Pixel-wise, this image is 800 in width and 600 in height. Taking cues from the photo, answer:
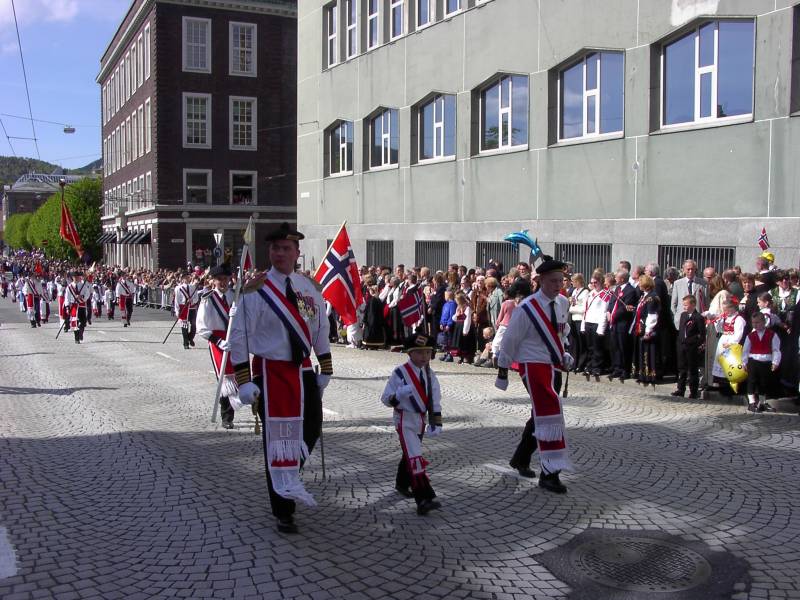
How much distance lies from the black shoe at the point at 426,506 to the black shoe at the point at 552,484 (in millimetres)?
1143

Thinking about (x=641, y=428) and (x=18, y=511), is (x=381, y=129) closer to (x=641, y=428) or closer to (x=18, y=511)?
(x=641, y=428)

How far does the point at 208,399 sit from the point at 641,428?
6.26 meters

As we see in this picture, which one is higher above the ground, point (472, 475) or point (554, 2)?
point (554, 2)

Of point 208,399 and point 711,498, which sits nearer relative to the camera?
point 711,498

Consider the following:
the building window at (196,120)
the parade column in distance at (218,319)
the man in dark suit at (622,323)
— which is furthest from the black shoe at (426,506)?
the building window at (196,120)

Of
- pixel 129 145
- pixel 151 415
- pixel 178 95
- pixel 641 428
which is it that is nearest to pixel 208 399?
pixel 151 415

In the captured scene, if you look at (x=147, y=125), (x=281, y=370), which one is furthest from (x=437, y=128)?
(x=147, y=125)

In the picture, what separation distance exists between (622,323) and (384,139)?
16.7 metres

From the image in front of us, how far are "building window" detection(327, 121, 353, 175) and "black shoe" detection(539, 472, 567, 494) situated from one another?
80.0 ft

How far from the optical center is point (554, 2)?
20.0m

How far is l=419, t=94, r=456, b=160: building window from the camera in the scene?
975 inches

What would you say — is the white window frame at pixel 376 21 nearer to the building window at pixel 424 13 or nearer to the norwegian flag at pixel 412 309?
the building window at pixel 424 13

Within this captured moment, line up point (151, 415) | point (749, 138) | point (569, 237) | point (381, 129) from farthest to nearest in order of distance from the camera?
1. point (381, 129)
2. point (569, 237)
3. point (749, 138)
4. point (151, 415)

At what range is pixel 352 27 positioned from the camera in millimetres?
30109
